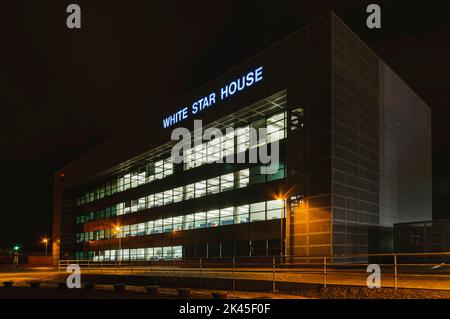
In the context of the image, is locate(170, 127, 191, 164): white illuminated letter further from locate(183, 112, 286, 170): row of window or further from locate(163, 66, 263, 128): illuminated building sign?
locate(163, 66, 263, 128): illuminated building sign

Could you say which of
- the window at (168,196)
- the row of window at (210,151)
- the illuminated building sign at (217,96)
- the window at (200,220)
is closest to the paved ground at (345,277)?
the window at (200,220)

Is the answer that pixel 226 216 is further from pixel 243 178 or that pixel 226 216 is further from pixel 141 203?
pixel 141 203

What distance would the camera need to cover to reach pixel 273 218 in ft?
118

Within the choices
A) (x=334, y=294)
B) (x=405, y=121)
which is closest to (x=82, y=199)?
(x=405, y=121)

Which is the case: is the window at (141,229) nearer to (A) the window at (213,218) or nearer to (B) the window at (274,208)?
(A) the window at (213,218)

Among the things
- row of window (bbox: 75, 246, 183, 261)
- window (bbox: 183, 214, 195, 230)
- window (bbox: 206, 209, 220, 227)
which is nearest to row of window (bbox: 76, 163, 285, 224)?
window (bbox: 206, 209, 220, 227)

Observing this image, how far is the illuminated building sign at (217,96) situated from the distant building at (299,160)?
11 centimetres

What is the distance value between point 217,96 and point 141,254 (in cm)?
2240

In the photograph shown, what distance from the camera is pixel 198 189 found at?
4516 cm

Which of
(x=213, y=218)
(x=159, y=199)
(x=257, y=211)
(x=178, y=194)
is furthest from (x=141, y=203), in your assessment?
(x=257, y=211)

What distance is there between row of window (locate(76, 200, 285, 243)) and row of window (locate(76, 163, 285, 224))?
1833mm
